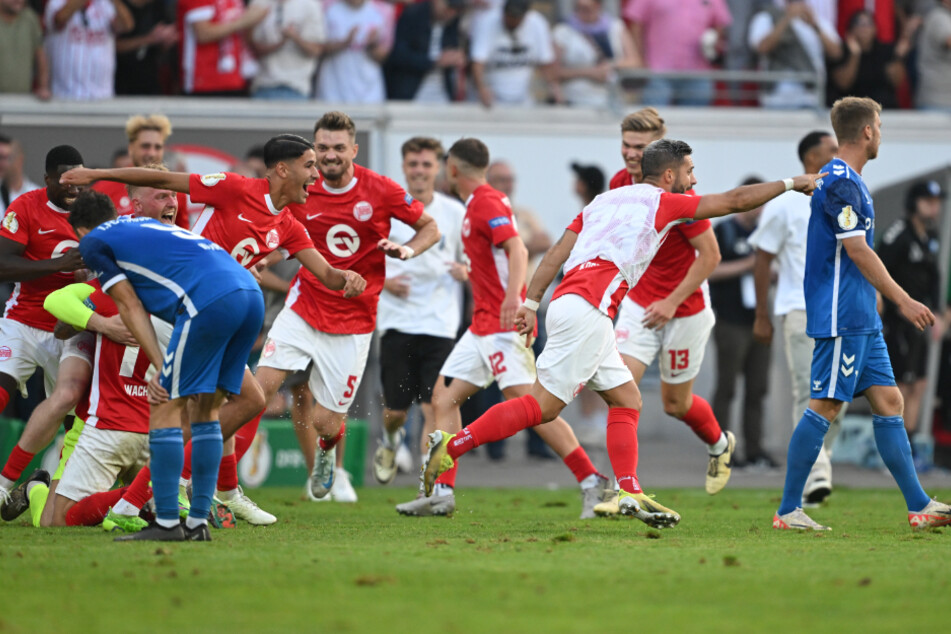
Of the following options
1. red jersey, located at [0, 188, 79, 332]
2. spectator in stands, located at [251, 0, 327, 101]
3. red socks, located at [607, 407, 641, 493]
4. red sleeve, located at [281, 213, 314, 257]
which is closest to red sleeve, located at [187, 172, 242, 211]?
red sleeve, located at [281, 213, 314, 257]

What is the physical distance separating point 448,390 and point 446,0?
716 cm

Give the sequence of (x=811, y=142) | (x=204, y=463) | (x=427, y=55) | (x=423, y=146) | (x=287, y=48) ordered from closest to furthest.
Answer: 1. (x=204, y=463)
2. (x=811, y=142)
3. (x=423, y=146)
4. (x=287, y=48)
5. (x=427, y=55)

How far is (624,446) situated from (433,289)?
3762 mm

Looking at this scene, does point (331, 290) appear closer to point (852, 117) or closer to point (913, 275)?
point (852, 117)

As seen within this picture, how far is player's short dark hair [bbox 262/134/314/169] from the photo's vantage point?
7.50 meters

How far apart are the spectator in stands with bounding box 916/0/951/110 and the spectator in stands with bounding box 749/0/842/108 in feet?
4.10

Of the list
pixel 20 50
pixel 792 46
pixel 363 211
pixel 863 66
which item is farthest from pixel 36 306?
pixel 863 66

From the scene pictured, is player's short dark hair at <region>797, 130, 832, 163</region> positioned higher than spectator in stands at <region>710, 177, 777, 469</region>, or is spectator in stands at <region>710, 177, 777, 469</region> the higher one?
player's short dark hair at <region>797, 130, 832, 163</region>

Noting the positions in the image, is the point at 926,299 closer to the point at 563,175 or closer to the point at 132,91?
the point at 563,175

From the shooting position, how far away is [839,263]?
738 centimetres

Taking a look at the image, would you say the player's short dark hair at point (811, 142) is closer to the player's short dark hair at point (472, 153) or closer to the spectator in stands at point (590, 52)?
the player's short dark hair at point (472, 153)

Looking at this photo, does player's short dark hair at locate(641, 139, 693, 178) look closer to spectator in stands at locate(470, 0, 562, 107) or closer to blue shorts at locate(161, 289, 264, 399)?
blue shorts at locate(161, 289, 264, 399)

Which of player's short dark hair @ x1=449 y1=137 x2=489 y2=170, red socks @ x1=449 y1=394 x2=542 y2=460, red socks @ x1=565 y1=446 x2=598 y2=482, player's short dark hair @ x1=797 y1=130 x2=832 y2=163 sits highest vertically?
player's short dark hair @ x1=797 y1=130 x2=832 y2=163

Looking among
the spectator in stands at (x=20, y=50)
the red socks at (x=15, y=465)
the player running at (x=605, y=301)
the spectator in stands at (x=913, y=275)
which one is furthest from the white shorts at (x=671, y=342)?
the spectator in stands at (x=20, y=50)
